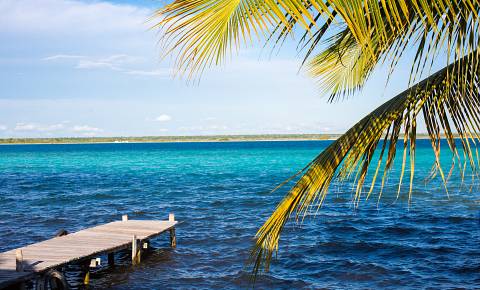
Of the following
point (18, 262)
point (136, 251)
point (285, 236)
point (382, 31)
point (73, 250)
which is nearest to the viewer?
point (382, 31)

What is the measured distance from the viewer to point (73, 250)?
14.1 metres

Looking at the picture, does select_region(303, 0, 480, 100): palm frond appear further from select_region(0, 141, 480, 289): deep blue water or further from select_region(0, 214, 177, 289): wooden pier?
select_region(0, 214, 177, 289): wooden pier

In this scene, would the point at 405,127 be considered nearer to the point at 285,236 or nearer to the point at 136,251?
the point at 136,251

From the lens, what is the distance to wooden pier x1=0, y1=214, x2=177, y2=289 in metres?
11.8

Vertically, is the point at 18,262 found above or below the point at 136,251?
above

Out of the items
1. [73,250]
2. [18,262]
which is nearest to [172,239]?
[73,250]

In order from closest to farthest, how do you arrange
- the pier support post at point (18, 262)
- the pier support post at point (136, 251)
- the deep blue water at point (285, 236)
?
the pier support post at point (18, 262) → the deep blue water at point (285, 236) → the pier support post at point (136, 251)

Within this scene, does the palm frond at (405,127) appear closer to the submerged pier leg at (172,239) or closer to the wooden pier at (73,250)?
the wooden pier at (73,250)

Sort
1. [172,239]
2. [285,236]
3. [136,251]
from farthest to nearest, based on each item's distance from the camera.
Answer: [285,236], [172,239], [136,251]

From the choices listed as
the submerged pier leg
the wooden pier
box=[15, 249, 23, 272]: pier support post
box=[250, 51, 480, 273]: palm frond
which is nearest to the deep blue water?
the submerged pier leg

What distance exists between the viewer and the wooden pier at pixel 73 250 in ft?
38.8

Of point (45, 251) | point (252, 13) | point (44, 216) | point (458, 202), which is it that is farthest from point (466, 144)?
point (458, 202)

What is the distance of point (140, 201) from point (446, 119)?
29375mm

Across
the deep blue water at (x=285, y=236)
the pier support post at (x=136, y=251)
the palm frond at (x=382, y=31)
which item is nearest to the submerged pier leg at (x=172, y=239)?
the deep blue water at (x=285, y=236)
